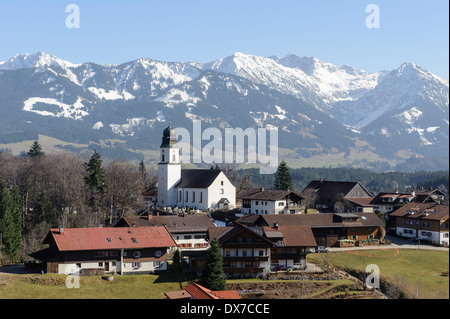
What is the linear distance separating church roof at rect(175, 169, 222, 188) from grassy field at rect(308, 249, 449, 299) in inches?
1164

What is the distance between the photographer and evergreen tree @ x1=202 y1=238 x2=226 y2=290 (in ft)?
153

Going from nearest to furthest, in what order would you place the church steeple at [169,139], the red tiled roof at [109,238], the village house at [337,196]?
the red tiled roof at [109,238] < the village house at [337,196] < the church steeple at [169,139]

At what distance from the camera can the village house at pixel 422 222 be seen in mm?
41719

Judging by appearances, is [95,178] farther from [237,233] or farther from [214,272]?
[214,272]

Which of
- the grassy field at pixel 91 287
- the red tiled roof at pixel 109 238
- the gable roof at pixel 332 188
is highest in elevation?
the gable roof at pixel 332 188

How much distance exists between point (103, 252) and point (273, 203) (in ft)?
101

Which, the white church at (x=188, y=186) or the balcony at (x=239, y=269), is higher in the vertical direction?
the white church at (x=188, y=186)

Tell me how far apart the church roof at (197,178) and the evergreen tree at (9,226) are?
28397 millimetres

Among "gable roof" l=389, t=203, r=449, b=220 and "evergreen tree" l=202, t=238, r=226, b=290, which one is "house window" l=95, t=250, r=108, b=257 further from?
"gable roof" l=389, t=203, r=449, b=220

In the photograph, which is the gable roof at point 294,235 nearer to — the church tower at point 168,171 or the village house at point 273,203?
the village house at point 273,203

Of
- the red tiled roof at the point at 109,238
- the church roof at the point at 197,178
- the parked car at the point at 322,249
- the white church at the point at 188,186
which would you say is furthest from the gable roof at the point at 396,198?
the red tiled roof at the point at 109,238

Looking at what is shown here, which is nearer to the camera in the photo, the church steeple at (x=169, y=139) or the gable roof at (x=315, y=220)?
the gable roof at (x=315, y=220)

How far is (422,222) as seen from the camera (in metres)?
50.4

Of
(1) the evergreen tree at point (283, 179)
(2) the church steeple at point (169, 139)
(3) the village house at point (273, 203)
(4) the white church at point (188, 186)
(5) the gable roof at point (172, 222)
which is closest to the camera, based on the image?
(5) the gable roof at point (172, 222)
